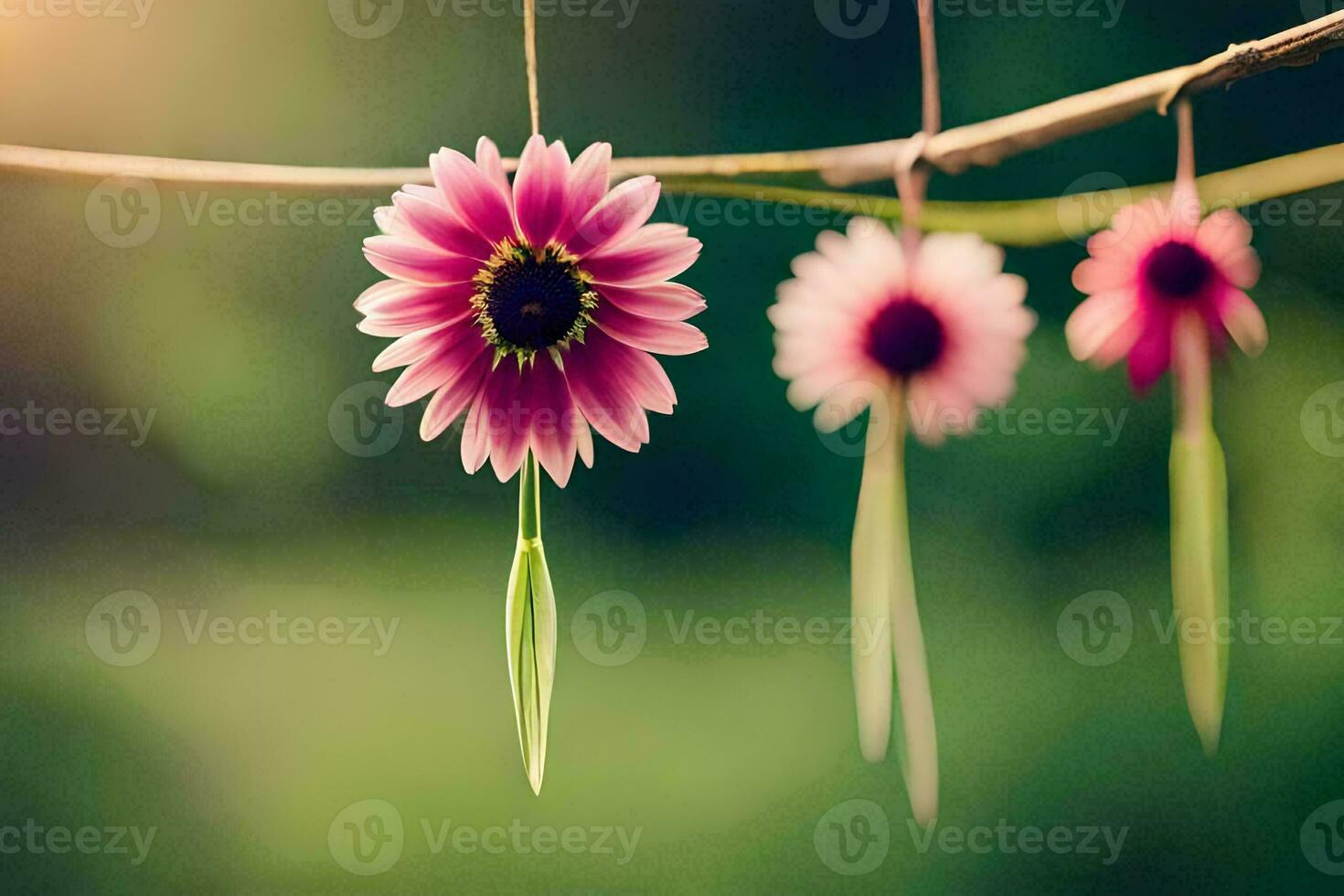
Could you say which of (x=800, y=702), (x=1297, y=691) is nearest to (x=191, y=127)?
(x=800, y=702)

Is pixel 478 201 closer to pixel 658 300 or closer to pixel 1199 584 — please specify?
pixel 658 300

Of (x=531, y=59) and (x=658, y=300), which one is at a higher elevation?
(x=531, y=59)

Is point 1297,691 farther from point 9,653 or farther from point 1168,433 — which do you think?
point 9,653

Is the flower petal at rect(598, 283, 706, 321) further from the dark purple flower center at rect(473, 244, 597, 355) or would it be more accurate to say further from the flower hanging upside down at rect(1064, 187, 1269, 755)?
the flower hanging upside down at rect(1064, 187, 1269, 755)

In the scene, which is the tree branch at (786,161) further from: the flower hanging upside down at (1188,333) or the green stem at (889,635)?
the green stem at (889,635)

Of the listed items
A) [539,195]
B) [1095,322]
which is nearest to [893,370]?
[1095,322]
